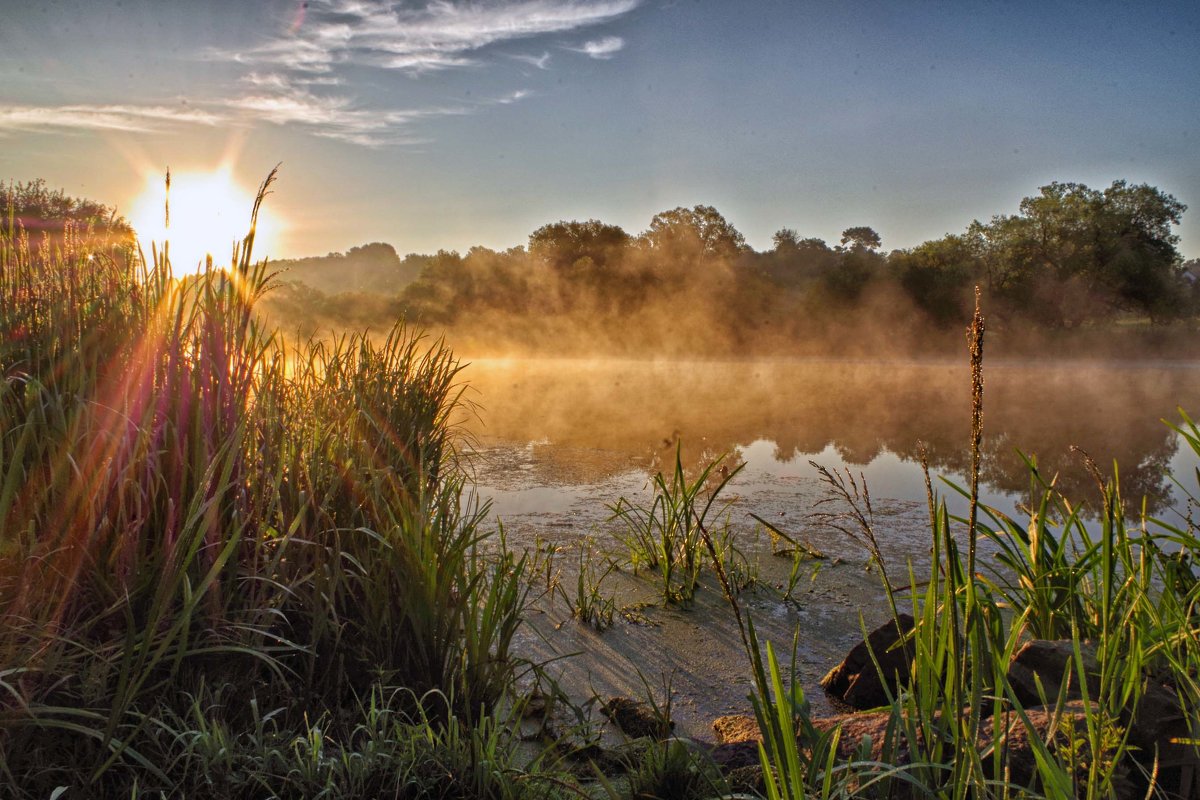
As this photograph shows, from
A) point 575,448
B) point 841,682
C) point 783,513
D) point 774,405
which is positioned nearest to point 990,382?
point 774,405

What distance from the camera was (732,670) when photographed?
7.81 feet

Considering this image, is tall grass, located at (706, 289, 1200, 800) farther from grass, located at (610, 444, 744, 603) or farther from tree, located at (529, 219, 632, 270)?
tree, located at (529, 219, 632, 270)

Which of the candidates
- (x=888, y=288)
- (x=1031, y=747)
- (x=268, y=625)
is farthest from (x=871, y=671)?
(x=888, y=288)

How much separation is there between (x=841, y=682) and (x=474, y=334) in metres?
20.1

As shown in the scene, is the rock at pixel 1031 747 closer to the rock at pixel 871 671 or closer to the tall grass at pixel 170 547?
the rock at pixel 871 671

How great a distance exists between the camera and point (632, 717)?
1966mm

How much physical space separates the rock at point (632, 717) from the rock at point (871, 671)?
570mm

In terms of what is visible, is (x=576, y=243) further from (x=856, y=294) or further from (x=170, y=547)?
(x=170, y=547)

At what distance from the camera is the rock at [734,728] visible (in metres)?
1.89

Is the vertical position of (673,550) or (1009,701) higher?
(1009,701)

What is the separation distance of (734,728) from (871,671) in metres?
0.47

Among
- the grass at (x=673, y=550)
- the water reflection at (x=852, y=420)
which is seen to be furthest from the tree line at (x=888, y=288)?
the grass at (x=673, y=550)

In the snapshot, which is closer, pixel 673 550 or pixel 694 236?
pixel 673 550

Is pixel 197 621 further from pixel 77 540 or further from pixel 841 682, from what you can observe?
pixel 841 682
